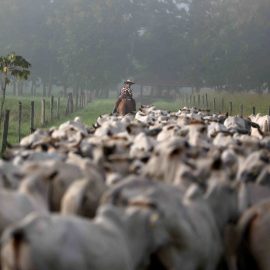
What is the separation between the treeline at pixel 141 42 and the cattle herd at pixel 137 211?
201ft

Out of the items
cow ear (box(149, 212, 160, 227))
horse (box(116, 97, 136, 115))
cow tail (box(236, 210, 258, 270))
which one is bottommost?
cow tail (box(236, 210, 258, 270))

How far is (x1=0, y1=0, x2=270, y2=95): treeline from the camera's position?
6775 centimetres

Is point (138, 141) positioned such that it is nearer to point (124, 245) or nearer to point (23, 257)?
point (124, 245)

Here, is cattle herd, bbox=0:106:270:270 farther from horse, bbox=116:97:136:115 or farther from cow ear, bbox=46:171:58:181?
horse, bbox=116:97:136:115

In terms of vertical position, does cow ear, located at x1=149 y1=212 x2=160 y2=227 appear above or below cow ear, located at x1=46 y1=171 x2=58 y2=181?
below

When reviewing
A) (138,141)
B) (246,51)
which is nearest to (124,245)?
(138,141)

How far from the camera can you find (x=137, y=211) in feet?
15.6

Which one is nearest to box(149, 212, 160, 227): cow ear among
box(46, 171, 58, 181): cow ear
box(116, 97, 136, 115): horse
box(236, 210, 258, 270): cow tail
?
box(236, 210, 258, 270): cow tail

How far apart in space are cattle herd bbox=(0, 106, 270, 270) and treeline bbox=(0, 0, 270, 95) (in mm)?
61218

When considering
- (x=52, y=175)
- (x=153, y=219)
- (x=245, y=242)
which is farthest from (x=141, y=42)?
(x=153, y=219)

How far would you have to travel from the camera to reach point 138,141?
7.75 metres

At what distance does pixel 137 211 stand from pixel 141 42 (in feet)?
228

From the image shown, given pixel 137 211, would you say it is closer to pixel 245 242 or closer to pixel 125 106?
pixel 245 242

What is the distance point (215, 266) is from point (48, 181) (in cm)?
152
